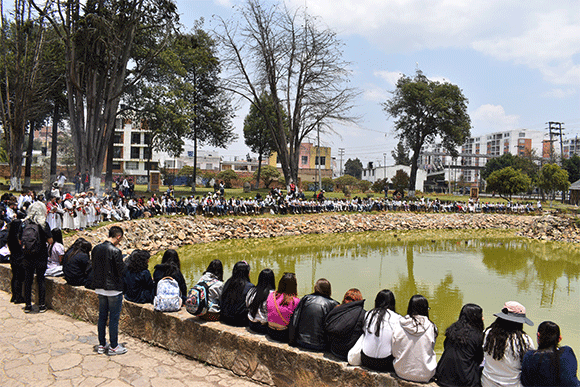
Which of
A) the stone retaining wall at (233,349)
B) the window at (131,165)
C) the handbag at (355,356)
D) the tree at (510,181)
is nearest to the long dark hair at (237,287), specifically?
the stone retaining wall at (233,349)

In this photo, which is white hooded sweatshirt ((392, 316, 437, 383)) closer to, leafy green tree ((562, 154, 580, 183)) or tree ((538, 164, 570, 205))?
tree ((538, 164, 570, 205))

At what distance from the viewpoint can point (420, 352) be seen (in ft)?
11.4

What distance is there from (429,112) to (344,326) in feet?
131

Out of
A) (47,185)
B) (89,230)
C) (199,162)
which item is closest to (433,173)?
(199,162)

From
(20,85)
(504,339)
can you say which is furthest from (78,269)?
(20,85)

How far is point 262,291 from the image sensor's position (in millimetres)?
4547

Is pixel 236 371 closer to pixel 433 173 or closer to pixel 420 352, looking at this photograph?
pixel 420 352

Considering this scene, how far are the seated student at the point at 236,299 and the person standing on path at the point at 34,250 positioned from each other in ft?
10.1

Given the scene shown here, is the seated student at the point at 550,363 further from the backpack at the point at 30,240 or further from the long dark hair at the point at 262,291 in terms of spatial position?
the backpack at the point at 30,240

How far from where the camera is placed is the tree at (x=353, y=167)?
317ft

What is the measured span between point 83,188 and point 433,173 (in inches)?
2408

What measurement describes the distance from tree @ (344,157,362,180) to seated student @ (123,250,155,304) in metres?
92.2

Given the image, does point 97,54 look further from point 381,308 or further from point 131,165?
point 131,165

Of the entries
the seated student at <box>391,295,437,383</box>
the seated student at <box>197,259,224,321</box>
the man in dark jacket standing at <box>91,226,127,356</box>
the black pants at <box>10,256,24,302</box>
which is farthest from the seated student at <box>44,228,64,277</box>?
the seated student at <box>391,295,437,383</box>
